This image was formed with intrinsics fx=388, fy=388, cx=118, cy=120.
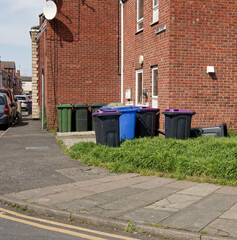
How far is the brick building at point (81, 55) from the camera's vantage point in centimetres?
1622

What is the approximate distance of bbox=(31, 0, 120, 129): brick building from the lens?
1622 centimetres

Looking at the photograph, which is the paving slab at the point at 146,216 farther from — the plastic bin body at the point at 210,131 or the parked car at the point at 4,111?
the parked car at the point at 4,111

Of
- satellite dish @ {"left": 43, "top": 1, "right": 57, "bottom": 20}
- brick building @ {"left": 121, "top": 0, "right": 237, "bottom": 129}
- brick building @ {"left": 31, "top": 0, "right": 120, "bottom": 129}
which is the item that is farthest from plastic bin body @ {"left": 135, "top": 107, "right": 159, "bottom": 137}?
satellite dish @ {"left": 43, "top": 1, "right": 57, "bottom": 20}

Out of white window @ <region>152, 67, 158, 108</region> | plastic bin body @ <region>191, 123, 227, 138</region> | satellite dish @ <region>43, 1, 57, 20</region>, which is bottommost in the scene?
plastic bin body @ <region>191, 123, 227, 138</region>

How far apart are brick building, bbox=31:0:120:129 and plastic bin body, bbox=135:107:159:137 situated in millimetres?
5210

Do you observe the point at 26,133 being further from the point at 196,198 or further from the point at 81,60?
the point at 196,198

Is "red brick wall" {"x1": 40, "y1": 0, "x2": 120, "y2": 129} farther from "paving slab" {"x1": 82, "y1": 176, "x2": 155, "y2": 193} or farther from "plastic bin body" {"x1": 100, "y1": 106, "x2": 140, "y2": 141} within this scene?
"paving slab" {"x1": 82, "y1": 176, "x2": 155, "y2": 193}

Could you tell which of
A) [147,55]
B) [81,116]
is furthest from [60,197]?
[81,116]

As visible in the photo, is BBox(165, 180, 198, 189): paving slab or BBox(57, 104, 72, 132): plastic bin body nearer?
BBox(165, 180, 198, 189): paving slab

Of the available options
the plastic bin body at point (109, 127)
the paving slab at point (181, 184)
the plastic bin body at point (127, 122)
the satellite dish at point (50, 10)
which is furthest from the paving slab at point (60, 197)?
the satellite dish at point (50, 10)

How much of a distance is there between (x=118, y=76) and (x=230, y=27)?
20.4 ft

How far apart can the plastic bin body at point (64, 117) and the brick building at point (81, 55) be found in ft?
2.31

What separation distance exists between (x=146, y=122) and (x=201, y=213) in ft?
22.9

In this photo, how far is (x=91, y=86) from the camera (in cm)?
1688
